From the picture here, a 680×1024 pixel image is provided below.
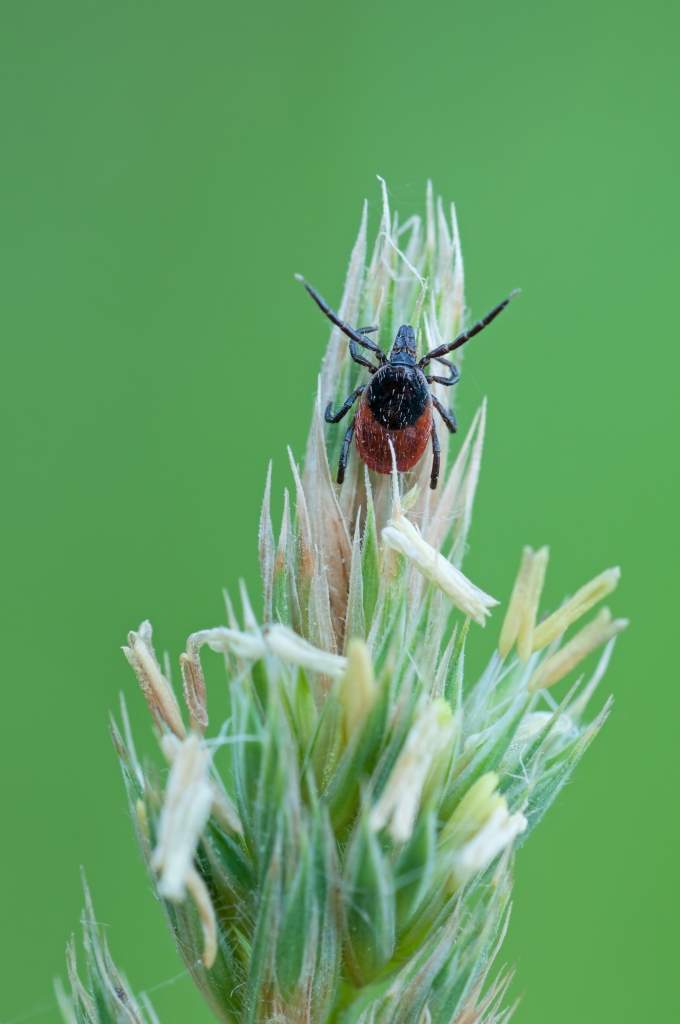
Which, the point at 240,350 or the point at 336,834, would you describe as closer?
the point at 336,834

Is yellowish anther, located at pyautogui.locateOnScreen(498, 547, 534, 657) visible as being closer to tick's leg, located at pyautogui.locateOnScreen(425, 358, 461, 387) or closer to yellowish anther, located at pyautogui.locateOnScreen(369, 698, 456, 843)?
yellowish anther, located at pyautogui.locateOnScreen(369, 698, 456, 843)

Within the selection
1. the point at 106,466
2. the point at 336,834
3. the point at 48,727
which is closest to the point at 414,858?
the point at 336,834

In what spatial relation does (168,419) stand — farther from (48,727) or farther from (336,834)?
(336,834)

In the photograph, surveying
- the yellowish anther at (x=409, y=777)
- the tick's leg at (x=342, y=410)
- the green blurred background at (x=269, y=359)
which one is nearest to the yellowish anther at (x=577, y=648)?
the yellowish anther at (x=409, y=777)

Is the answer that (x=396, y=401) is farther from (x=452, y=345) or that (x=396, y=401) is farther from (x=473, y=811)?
(x=473, y=811)

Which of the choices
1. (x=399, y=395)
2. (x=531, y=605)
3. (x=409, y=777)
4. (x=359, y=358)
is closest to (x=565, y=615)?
(x=531, y=605)

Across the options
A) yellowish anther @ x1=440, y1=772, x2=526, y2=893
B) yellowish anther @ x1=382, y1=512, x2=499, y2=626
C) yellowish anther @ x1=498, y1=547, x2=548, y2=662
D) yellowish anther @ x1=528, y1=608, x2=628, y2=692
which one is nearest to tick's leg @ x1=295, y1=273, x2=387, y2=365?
yellowish anther @ x1=382, y1=512, x2=499, y2=626
